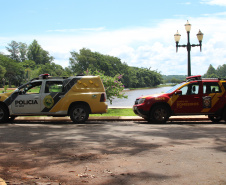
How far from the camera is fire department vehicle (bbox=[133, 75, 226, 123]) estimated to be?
14.3m

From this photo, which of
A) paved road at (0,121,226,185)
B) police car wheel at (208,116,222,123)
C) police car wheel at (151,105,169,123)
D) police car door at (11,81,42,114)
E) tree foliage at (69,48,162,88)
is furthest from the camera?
tree foliage at (69,48,162,88)

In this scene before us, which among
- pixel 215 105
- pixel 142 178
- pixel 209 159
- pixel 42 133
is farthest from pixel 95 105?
pixel 142 178

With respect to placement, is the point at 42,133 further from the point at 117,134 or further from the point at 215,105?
the point at 215,105

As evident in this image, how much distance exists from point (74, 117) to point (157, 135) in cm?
494

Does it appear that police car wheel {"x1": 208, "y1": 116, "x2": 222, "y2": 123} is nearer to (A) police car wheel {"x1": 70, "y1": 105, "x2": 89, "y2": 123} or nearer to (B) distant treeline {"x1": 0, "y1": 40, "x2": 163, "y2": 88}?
(A) police car wheel {"x1": 70, "y1": 105, "x2": 89, "y2": 123}

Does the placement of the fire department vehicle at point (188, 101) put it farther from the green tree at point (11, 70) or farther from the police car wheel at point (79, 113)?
the green tree at point (11, 70)

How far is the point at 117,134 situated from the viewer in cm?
1063

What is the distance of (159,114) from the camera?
1434cm

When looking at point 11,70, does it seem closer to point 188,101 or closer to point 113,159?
point 188,101

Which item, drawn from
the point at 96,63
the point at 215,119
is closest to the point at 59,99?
the point at 215,119

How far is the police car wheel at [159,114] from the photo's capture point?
14.3 meters

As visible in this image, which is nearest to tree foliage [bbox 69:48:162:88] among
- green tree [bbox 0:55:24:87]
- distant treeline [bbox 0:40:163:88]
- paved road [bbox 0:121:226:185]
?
distant treeline [bbox 0:40:163:88]

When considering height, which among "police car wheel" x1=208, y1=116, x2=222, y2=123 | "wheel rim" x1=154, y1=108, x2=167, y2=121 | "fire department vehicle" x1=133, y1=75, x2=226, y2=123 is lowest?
"police car wheel" x1=208, y1=116, x2=222, y2=123

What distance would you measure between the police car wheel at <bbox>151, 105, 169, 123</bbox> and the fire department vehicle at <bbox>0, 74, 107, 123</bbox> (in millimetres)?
2022
